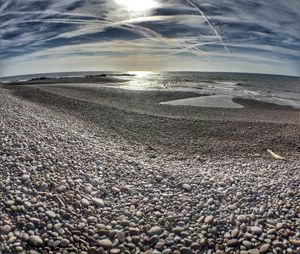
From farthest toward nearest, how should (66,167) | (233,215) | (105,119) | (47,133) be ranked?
(105,119) → (47,133) → (66,167) → (233,215)

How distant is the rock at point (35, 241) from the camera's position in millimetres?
2365

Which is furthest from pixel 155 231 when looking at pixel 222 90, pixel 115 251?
pixel 222 90

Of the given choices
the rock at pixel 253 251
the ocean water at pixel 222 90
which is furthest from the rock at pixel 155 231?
the ocean water at pixel 222 90

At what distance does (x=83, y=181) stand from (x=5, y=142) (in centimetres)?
155

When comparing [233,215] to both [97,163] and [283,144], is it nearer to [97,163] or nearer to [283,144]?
[97,163]

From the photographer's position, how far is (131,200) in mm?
3258

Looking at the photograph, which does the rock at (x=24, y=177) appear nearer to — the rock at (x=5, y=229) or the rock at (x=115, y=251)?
the rock at (x=5, y=229)

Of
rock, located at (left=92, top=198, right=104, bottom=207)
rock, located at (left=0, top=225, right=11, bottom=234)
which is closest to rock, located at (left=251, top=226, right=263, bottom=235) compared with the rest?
rock, located at (left=92, top=198, right=104, bottom=207)

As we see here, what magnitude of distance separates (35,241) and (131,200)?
1.23 meters

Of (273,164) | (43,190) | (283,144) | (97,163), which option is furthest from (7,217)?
(283,144)

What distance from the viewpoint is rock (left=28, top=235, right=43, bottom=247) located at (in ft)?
7.76

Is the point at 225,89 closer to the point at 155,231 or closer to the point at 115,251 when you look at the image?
the point at 155,231

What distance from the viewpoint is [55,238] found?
8.16 ft

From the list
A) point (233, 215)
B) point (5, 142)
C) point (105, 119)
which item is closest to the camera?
point (233, 215)
